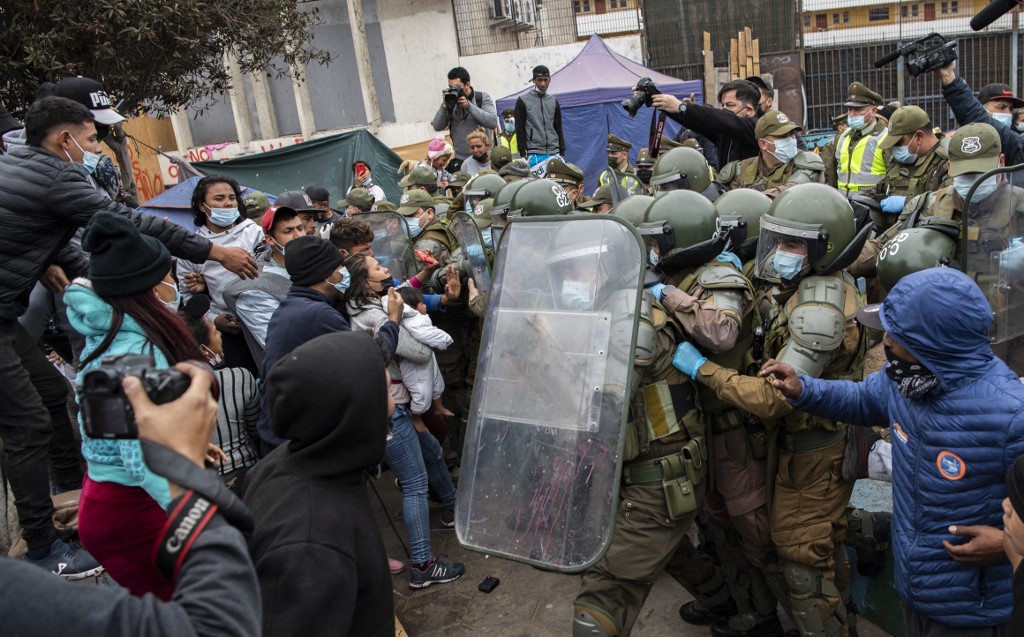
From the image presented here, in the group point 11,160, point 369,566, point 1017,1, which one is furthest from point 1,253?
point 1017,1

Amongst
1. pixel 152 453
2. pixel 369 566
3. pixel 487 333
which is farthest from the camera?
pixel 487 333

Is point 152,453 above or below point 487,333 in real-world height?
above

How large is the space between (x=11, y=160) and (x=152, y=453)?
9.69ft

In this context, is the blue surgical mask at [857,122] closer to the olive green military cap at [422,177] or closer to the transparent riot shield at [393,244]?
the olive green military cap at [422,177]

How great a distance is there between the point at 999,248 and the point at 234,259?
341 cm

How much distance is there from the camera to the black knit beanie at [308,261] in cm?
363

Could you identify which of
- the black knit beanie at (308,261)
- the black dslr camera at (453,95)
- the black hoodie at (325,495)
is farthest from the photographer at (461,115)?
the black hoodie at (325,495)

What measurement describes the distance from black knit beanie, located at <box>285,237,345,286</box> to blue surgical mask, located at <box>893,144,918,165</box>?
5092 millimetres

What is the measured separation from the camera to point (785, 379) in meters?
2.74

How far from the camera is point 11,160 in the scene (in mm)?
3576

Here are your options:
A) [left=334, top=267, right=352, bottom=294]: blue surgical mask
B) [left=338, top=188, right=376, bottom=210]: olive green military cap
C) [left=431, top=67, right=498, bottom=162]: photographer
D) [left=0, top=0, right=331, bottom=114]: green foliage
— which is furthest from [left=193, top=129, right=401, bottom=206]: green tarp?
[left=334, top=267, right=352, bottom=294]: blue surgical mask

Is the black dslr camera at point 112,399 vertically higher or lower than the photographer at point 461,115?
lower

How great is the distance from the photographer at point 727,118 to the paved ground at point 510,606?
12.2 ft

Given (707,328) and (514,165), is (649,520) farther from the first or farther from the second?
(514,165)
